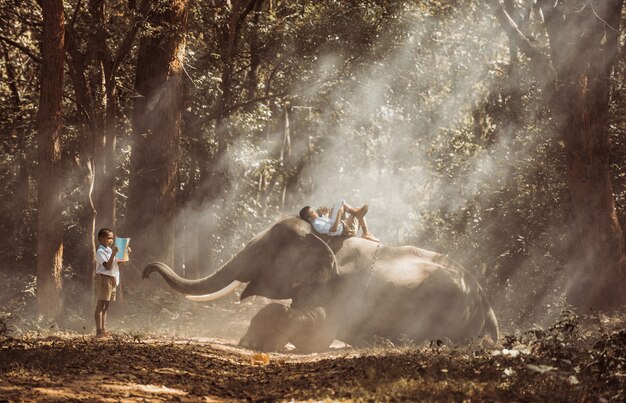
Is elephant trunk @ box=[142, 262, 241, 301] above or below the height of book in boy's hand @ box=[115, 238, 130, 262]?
below

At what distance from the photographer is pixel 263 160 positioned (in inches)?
1085

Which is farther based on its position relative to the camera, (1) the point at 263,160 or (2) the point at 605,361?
(1) the point at 263,160

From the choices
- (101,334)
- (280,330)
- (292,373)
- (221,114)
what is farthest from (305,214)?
(221,114)

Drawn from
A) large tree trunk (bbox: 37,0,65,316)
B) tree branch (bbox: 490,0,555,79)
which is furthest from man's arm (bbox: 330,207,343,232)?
tree branch (bbox: 490,0,555,79)

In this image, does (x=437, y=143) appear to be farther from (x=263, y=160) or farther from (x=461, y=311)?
(x=461, y=311)

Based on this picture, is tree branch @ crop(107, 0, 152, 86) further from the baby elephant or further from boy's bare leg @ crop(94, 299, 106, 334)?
the baby elephant

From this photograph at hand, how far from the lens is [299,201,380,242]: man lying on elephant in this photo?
16688 mm

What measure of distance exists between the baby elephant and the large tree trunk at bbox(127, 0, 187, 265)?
6699 millimetres

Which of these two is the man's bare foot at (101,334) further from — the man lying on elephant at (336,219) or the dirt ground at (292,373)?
the man lying on elephant at (336,219)

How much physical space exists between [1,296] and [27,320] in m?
6.86

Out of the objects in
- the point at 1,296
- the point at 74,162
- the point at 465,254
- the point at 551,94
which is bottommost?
the point at 1,296

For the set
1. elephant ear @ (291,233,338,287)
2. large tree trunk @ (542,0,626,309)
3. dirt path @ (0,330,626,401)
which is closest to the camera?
dirt path @ (0,330,626,401)

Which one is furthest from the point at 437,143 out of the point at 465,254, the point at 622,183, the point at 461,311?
the point at 461,311

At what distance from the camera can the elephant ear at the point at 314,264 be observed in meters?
→ 16.1
